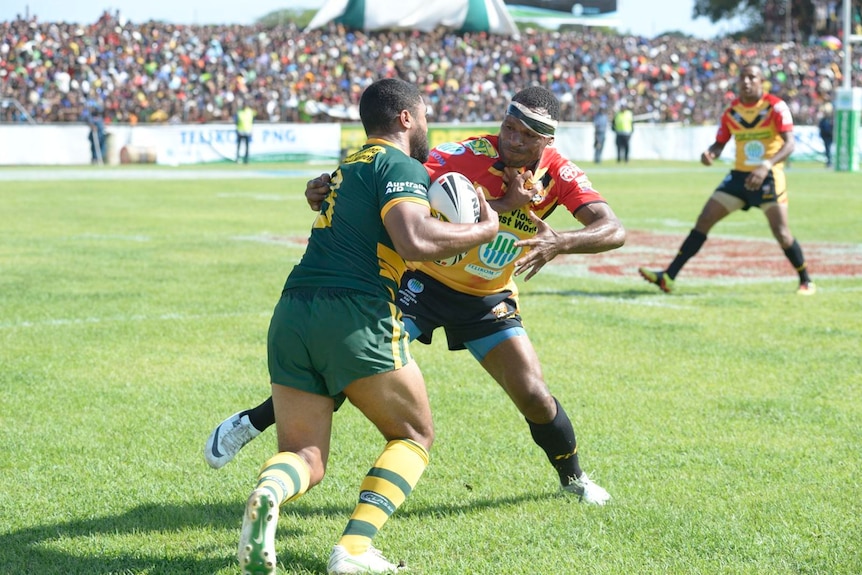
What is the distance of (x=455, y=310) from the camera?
521 centimetres

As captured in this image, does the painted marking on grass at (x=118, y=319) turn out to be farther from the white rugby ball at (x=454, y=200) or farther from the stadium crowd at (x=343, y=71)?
the stadium crowd at (x=343, y=71)

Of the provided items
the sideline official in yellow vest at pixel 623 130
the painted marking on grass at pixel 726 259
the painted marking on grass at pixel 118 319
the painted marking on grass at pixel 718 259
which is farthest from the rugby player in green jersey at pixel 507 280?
the sideline official in yellow vest at pixel 623 130

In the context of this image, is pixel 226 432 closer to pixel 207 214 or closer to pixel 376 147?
pixel 376 147

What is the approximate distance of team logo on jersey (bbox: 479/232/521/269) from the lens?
516cm

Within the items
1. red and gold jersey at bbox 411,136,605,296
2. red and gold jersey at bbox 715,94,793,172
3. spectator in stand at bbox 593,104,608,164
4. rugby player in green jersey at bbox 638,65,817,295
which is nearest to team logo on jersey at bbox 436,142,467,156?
red and gold jersey at bbox 411,136,605,296

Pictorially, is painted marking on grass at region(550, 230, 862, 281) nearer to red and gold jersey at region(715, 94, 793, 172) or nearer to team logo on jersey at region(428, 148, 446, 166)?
red and gold jersey at region(715, 94, 793, 172)

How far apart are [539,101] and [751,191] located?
23.6ft

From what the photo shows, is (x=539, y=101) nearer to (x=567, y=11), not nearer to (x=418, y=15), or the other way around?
(x=418, y=15)

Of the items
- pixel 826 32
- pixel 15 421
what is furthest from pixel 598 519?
pixel 826 32

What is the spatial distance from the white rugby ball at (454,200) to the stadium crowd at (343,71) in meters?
36.0

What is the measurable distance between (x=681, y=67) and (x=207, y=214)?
3692 centimetres

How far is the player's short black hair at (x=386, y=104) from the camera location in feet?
13.9

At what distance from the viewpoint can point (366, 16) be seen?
5262 cm

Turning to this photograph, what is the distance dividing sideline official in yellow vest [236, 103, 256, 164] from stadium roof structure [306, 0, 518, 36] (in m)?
13.8
